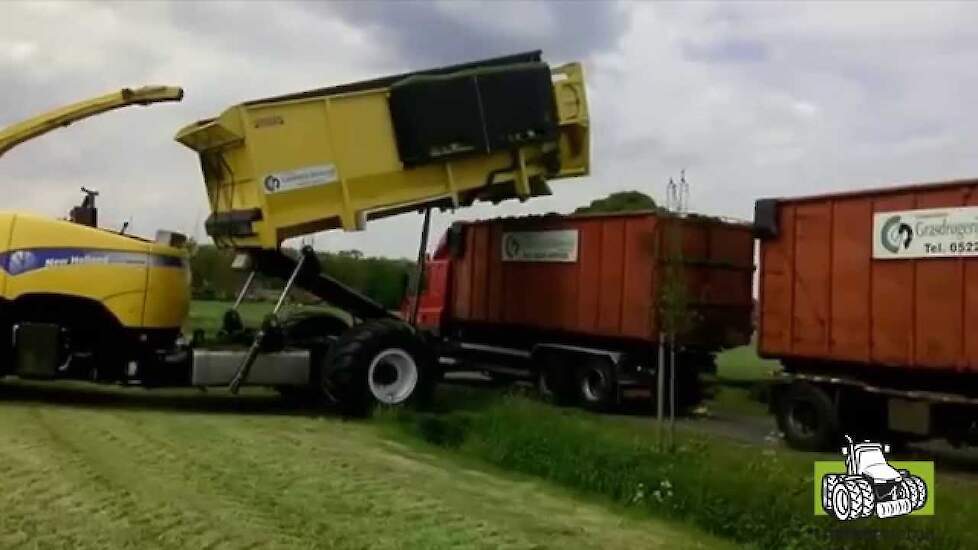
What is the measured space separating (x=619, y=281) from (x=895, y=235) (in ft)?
16.8

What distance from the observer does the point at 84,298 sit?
45.3ft

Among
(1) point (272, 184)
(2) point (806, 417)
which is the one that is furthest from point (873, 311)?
(1) point (272, 184)

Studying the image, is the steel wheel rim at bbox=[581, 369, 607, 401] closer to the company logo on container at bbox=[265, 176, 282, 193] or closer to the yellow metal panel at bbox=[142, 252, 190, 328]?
the company logo on container at bbox=[265, 176, 282, 193]

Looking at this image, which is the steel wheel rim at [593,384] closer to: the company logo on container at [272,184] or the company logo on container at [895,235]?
the company logo on container at [895,235]

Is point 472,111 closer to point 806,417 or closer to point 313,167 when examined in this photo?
point 313,167

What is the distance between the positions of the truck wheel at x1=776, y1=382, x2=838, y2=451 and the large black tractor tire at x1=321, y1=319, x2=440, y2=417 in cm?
436

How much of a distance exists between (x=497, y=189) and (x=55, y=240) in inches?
222

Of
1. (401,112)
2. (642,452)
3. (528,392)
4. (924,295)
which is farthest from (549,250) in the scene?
(642,452)

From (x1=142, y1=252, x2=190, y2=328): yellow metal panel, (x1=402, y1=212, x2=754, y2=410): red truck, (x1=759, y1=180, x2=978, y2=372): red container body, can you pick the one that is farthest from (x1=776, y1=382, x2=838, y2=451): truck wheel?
(x1=142, y1=252, x2=190, y2=328): yellow metal panel

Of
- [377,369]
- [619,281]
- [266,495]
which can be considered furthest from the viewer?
[619,281]

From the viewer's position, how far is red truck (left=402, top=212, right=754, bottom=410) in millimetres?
17438

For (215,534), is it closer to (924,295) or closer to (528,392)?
(924,295)

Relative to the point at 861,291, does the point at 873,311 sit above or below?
below

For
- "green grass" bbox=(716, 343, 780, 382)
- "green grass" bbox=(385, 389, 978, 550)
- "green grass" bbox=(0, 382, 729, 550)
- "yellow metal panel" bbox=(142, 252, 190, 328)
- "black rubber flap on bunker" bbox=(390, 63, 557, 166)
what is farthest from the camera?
"green grass" bbox=(716, 343, 780, 382)
